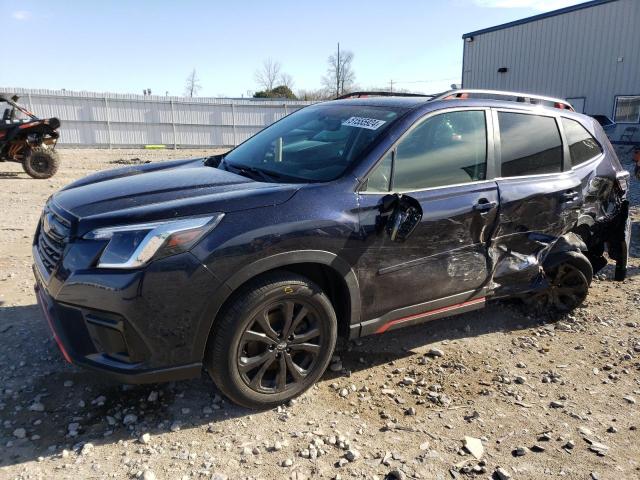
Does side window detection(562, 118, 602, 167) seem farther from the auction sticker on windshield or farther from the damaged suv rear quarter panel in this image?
the auction sticker on windshield

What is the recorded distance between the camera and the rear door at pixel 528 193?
3670 mm

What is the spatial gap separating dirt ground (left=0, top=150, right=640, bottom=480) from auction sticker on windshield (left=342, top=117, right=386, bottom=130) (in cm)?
163

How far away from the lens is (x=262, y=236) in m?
2.64

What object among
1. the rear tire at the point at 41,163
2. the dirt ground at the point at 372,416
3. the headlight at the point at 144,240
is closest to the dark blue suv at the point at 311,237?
the headlight at the point at 144,240

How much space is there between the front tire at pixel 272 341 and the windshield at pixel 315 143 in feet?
2.46

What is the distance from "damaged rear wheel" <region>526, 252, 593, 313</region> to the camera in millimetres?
4324

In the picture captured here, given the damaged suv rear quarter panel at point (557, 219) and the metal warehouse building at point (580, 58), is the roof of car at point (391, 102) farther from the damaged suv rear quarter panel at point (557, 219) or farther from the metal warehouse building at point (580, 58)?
the metal warehouse building at point (580, 58)

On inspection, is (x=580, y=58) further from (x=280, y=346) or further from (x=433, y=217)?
(x=280, y=346)

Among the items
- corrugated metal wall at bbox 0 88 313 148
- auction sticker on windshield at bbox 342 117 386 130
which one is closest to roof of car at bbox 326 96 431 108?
auction sticker on windshield at bbox 342 117 386 130

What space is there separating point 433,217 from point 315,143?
975 millimetres

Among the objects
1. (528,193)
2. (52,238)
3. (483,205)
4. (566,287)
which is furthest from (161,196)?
(566,287)

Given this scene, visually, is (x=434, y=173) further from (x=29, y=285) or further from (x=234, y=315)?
(x=29, y=285)

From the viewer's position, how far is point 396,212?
3.04 metres

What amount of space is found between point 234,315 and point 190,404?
0.78 m
